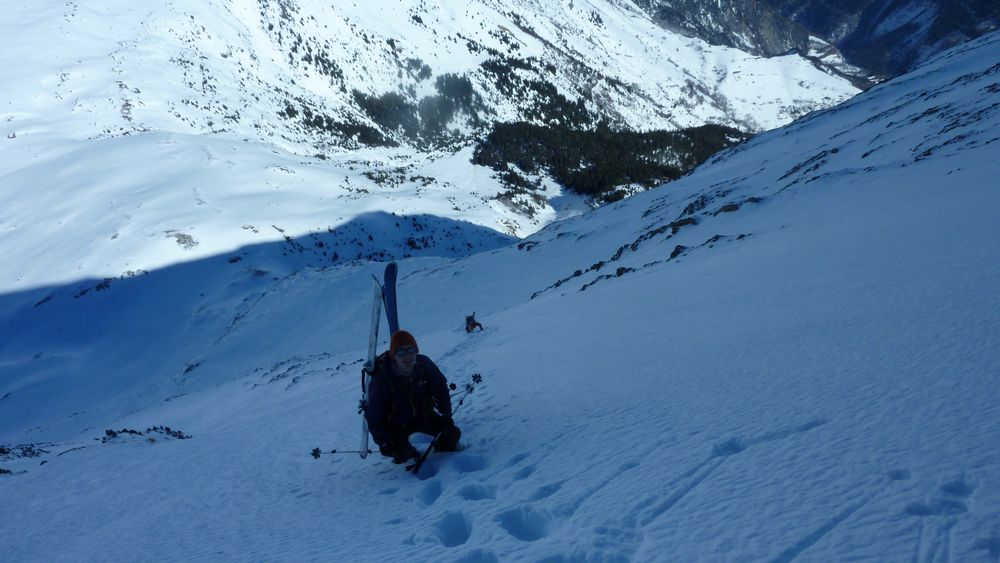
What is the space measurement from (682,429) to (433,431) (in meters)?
2.26

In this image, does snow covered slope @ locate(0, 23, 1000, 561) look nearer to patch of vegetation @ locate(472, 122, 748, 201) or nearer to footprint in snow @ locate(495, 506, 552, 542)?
footprint in snow @ locate(495, 506, 552, 542)

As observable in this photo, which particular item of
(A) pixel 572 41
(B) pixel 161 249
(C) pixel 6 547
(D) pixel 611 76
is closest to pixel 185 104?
(B) pixel 161 249

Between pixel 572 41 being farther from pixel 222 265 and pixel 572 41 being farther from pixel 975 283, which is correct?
pixel 975 283

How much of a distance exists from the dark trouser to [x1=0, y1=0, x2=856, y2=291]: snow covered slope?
81.6 feet

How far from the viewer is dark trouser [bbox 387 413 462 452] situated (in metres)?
4.95

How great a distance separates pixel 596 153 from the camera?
7425 centimetres

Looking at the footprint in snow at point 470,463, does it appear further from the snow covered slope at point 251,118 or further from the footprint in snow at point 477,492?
the snow covered slope at point 251,118

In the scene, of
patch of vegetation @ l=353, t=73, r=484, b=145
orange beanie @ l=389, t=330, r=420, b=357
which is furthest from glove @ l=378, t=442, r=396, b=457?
patch of vegetation @ l=353, t=73, r=484, b=145

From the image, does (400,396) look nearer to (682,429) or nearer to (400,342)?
(400,342)

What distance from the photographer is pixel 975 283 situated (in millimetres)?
4609

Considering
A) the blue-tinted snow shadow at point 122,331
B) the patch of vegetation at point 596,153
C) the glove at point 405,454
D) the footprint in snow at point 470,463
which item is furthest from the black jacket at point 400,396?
the patch of vegetation at point 596,153

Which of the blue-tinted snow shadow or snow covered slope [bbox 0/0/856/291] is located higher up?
snow covered slope [bbox 0/0/856/291]

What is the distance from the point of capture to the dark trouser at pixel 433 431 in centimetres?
495

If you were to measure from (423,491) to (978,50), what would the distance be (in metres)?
41.2
